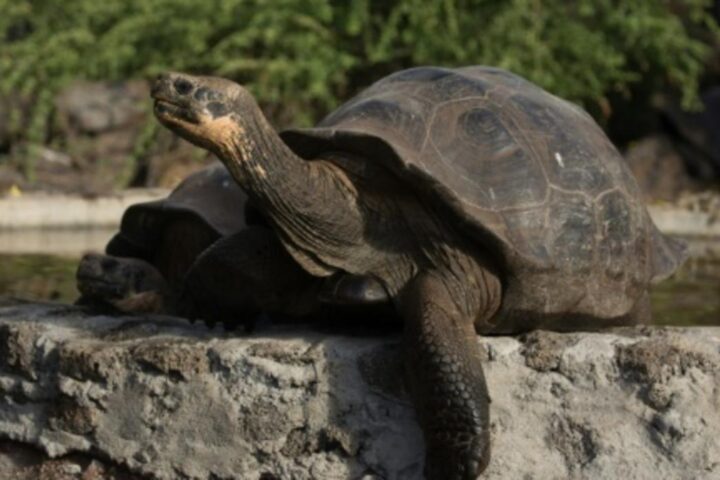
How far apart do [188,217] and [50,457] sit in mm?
1301

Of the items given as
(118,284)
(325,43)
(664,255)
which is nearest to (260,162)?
(118,284)

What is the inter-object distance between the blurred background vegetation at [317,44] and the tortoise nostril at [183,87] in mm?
7833

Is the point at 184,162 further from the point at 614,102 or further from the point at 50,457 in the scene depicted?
the point at 50,457

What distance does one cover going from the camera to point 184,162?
11.2m

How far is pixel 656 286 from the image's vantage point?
22.1 ft

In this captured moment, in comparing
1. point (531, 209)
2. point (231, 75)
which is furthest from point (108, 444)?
point (231, 75)

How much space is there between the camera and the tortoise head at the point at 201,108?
10.8ft

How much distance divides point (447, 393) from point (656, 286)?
3.82 meters

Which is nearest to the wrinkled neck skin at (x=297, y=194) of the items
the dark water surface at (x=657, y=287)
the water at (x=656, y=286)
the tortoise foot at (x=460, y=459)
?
the tortoise foot at (x=460, y=459)

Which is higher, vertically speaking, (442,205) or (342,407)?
(442,205)

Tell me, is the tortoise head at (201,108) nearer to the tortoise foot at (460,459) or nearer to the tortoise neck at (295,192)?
the tortoise neck at (295,192)

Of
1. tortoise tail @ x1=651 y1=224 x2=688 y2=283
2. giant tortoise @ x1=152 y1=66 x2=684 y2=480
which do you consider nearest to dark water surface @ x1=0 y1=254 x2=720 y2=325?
tortoise tail @ x1=651 y1=224 x2=688 y2=283

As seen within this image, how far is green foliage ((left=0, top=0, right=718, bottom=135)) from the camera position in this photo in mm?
11625

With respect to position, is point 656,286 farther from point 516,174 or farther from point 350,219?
point 350,219
